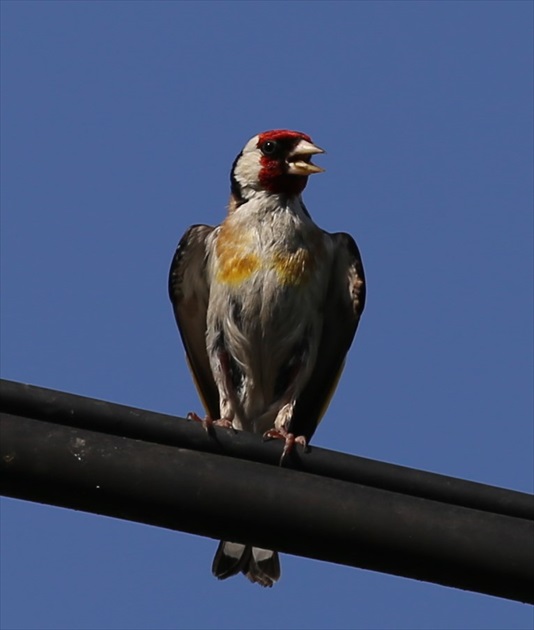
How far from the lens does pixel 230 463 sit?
3508 millimetres

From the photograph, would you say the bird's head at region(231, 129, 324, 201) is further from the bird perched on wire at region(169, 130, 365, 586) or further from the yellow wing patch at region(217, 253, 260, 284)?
the yellow wing patch at region(217, 253, 260, 284)

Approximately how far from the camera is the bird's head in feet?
25.9

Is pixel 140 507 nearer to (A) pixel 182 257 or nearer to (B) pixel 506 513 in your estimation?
(B) pixel 506 513

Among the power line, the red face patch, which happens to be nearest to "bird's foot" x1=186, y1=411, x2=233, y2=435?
the power line

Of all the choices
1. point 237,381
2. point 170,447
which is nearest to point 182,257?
point 237,381

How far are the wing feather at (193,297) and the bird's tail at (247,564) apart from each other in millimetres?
988

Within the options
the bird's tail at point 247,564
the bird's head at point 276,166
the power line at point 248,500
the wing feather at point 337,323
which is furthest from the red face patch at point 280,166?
the power line at point 248,500

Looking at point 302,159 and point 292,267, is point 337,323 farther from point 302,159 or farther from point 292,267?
point 302,159

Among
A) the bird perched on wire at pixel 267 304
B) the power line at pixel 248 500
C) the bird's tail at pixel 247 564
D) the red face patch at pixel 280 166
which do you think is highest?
the red face patch at pixel 280 166

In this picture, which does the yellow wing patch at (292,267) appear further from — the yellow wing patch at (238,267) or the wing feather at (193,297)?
the wing feather at (193,297)

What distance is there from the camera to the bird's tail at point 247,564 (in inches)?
282

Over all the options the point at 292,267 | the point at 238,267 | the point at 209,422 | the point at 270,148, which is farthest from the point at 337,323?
the point at 209,422

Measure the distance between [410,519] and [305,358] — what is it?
4100 millimetres

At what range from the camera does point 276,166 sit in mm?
7973
